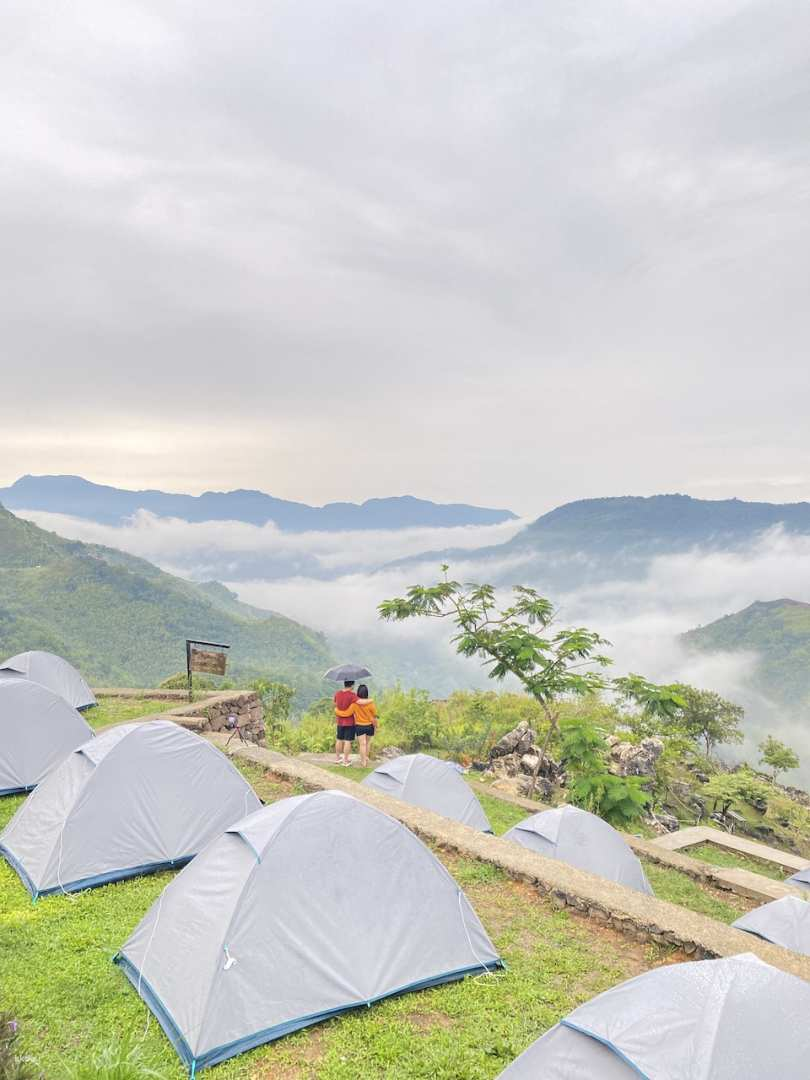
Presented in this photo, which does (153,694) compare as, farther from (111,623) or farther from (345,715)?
(111,623)

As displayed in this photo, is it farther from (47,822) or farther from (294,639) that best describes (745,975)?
(294,639)

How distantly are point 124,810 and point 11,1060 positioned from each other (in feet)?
14.5

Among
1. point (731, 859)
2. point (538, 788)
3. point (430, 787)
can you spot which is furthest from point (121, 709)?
point (731, 859)

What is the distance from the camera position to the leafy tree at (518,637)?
52.0 ft

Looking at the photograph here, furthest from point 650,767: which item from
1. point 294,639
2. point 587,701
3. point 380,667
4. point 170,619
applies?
point 380,667

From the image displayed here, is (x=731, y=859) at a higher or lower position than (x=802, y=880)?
lower

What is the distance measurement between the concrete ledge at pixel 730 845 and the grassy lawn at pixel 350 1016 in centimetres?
903

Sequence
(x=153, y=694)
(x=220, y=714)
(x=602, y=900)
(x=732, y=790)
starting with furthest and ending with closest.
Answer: (x=732, y=790) < (x=153, y=694) < (x=220, y=714) < (x=602, y=900)

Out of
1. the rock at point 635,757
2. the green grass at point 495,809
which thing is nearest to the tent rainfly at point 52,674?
the green grass at point 495,809

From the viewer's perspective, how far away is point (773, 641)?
10988 centimetres

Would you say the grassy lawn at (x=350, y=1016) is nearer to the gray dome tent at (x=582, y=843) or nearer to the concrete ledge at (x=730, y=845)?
the gray dome tent at (x=582, y=843)

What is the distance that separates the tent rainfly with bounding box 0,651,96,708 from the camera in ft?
56.5

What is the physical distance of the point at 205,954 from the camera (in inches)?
209

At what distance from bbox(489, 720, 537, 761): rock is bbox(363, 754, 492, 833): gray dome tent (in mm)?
8727
